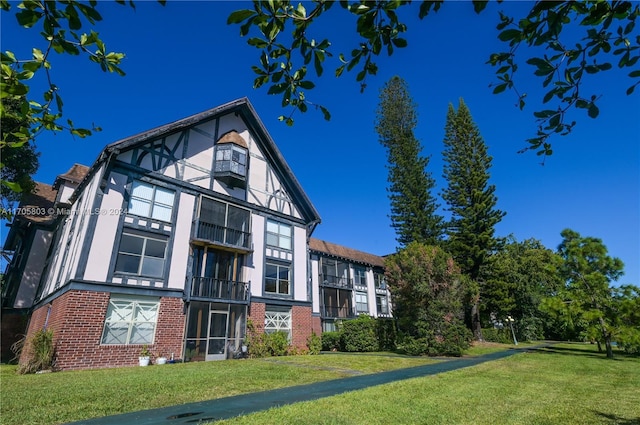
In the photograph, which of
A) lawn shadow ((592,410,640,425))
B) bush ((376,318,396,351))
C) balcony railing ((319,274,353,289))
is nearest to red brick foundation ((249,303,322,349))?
bush ((376,318,396,351))

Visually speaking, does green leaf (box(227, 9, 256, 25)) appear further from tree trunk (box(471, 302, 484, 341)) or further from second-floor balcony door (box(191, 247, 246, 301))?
tree trunk (box(471, 302, 484, 341))

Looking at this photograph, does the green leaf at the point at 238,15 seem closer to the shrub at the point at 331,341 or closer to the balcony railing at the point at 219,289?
the balcony railing at the point at 219,289

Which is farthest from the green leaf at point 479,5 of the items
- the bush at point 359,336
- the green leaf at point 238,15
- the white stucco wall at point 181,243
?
the bush at point 359,336

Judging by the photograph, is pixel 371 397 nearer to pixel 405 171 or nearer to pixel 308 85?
pixel 308 85

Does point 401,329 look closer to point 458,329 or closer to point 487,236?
point 458,329

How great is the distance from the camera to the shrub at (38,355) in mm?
10500

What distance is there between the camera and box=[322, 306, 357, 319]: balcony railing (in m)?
28.4

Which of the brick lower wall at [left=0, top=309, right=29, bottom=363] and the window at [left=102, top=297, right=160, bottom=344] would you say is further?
the brick lower wall at [left=0, top=309, right=29, bottom=363]

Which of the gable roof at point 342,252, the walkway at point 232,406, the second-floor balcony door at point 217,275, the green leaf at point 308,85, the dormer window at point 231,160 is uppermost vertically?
the dormer window at point 231,160

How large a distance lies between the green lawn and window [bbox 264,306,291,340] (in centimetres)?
790

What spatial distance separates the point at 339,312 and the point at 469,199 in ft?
57.6

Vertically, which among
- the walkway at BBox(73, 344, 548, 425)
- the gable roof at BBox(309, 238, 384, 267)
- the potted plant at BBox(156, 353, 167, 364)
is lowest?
the walkway at BBox(73, 344, 548, 425)

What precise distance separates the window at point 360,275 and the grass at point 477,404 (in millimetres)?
22612

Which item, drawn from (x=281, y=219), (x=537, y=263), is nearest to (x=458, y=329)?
(x=281, y=219)
